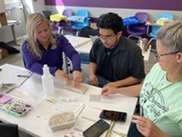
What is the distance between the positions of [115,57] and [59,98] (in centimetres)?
63

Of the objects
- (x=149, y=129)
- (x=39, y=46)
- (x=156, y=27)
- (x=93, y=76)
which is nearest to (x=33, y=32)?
(x=39, y=46)

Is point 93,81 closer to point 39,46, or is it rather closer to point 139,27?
point 39,46

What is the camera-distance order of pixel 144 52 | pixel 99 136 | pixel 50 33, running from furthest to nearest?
1. pixel 144 52
2. pixel 50 33
3. pixel 99 136

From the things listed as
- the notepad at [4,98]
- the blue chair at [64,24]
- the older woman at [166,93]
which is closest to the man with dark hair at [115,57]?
the older woman at [166,93]

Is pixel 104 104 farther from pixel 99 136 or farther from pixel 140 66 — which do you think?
pixel 140 66

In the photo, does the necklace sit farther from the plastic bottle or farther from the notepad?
the notepad

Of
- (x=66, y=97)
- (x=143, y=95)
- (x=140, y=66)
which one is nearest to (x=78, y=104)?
(x=66, y=97)

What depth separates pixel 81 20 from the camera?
4656mm

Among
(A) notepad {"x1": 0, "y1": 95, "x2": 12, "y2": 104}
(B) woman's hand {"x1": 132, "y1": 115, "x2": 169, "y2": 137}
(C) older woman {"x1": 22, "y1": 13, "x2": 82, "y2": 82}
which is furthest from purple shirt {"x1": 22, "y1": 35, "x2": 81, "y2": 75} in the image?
(B) woman's hand {"x1": 132, "y1": 115, "x2": 169, "y2": 137}

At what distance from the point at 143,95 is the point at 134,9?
3.71 metres

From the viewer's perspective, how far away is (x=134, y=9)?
4441 millimetres

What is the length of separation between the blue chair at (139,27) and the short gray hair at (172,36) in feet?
11.0

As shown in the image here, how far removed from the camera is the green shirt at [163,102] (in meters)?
0.91

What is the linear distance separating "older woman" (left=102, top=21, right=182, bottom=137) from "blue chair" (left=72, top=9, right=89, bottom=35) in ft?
12.5
